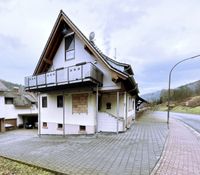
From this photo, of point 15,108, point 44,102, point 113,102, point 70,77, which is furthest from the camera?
point 15,108

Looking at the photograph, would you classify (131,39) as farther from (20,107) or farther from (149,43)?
(20,107)

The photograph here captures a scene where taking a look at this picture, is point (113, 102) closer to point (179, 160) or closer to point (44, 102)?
point (44, 102)

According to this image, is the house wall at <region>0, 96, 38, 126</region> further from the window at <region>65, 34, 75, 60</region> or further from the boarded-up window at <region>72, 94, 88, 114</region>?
the boarded-up window at <region>72, 94, 88, 114</region>

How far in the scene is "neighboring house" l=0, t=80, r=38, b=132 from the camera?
25703mm

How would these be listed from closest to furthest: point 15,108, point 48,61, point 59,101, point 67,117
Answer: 1. point 67,117
2. point 59,101
3. point 48,61
4. point 15,108

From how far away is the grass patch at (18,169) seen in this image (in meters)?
5.90

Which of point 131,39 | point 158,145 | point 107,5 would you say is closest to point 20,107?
point 131,39

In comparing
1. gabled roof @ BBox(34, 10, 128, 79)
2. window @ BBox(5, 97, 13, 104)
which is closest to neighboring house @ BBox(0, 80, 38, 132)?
window @ BBox(5, 97, 13, 104)

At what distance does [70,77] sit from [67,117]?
4.18m

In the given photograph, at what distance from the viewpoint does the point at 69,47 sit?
15461 millimetres

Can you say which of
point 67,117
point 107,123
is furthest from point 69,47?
point 107,123

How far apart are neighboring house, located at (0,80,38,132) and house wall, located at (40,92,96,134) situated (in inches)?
458

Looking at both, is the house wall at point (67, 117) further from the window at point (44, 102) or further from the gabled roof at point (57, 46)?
the gabled roof at point (57, 46)

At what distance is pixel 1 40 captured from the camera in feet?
55.8
